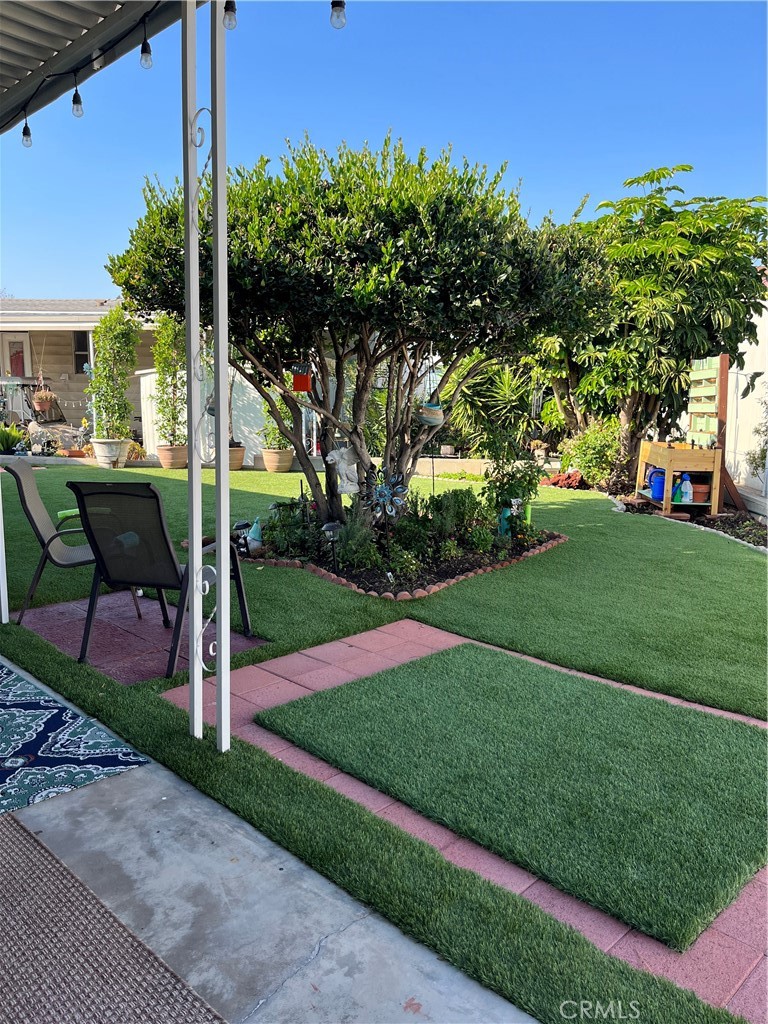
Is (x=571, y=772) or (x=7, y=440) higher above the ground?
(x=7, y=440)

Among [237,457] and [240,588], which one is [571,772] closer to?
[240,588]

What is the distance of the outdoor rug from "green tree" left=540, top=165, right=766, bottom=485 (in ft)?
31.3

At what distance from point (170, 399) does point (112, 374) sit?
1.36m

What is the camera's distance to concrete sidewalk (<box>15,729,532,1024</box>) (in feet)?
5.78

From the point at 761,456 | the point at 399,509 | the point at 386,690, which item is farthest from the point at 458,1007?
the point at 761,456

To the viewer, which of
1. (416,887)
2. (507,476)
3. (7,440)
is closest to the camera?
(416,887)

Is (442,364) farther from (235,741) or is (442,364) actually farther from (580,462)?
(580,462)

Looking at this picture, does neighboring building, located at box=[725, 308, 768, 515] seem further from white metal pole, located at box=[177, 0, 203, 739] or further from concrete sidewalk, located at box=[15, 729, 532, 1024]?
concrete sidewalk, located at box=[15, 729, 532, 1024]

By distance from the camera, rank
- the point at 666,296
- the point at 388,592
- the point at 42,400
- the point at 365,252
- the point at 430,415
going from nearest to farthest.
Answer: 1. the point at 365,252
2. the point at 388,592
3. the point at 430,415
4. the point at 666,296
5. the point at 42,400

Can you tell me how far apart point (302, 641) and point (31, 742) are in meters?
1.71

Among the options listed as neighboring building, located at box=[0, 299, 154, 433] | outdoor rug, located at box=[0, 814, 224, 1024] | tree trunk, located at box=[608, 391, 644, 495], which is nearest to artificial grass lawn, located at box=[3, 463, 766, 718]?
outdoor rug, located at box=[0, 814, 224, 1024]

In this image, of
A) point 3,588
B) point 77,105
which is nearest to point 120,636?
point 3,588

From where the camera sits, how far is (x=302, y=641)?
175 inches

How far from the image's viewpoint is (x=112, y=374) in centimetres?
1441
